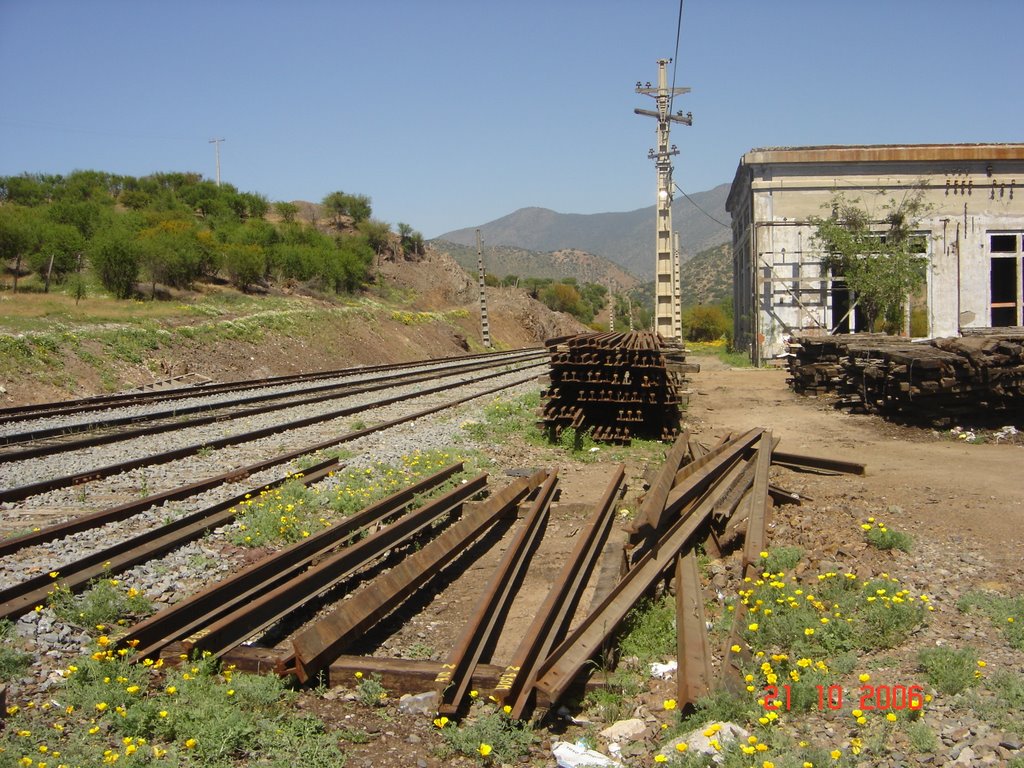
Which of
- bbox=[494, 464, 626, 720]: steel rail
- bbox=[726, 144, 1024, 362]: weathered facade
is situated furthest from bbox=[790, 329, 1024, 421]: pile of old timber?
bbox=[726, 144, 1024, 362]: weathered facade

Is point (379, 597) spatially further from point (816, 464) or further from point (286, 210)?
point (286, 210)

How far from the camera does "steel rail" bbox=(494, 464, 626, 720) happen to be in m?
4.39

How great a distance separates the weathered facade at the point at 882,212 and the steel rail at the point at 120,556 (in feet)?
88.8

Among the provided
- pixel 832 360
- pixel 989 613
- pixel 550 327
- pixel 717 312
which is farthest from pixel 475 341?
pixel 989 613

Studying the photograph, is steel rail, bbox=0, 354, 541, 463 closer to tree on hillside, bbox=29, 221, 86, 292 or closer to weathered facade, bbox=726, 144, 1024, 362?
weathered facade, bbox=726, 144, 1024, 362

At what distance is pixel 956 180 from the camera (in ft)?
105

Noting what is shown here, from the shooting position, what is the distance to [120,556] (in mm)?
6586

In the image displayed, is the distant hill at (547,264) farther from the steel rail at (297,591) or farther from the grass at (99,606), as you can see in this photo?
the grass at (99,606)

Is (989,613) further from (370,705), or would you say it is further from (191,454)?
(191,454)

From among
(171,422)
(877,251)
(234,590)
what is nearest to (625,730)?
(234,590)

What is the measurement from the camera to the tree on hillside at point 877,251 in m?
28.9

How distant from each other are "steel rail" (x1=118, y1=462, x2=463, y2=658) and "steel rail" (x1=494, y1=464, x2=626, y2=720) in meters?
1.93

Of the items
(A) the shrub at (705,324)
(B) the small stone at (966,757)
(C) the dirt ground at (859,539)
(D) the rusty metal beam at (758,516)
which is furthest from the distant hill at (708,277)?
(B) the small stone at (966,757)
